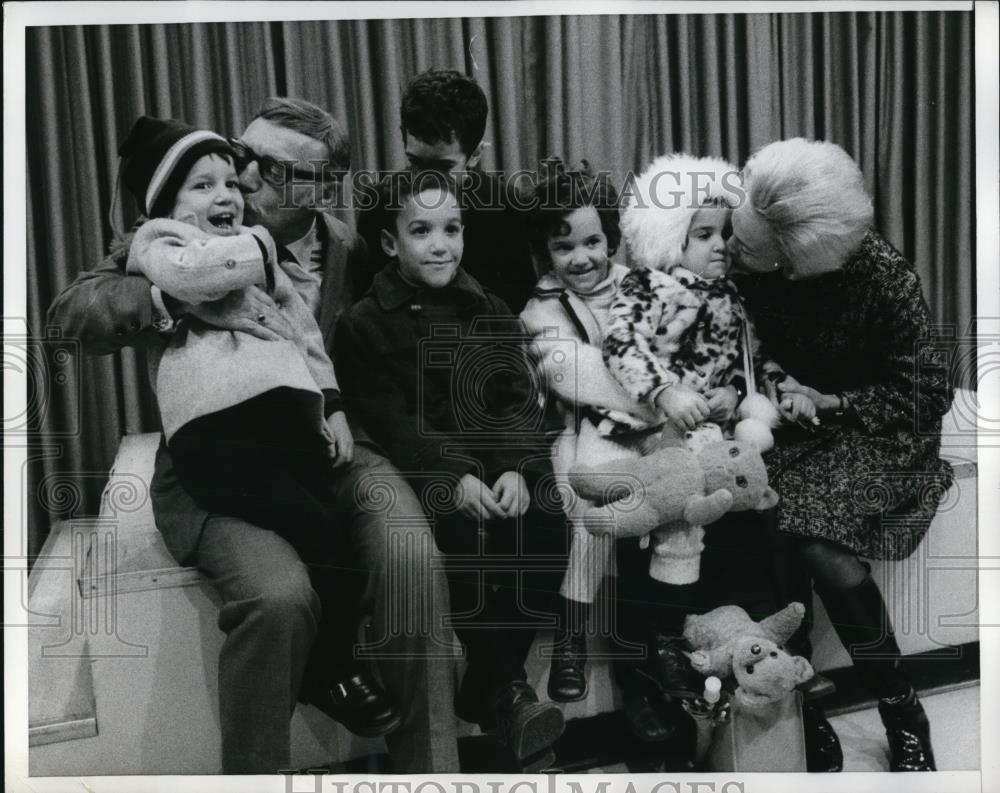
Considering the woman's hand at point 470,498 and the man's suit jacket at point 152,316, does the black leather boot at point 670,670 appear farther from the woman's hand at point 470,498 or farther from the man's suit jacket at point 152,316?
the man's suit jacket at point 152,316

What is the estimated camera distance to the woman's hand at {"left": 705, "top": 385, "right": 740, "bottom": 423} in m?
2.10

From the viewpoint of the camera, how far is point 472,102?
211cm

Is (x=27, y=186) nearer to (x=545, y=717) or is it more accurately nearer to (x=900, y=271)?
(x=545, y=717)

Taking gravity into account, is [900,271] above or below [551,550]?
above

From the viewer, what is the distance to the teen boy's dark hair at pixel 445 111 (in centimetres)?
211

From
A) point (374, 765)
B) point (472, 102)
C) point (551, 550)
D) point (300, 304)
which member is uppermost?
point (472, 102)

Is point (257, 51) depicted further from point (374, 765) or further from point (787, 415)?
point (374, 765)

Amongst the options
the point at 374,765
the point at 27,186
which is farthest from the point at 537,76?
the point at 374,765

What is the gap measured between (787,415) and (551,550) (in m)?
0.55

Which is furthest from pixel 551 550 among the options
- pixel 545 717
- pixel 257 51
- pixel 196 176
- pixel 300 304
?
pixel 257 51

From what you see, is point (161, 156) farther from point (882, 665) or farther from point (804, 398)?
point (882, 665)

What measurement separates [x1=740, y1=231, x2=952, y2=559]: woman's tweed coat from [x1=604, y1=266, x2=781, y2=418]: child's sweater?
55 millimetres

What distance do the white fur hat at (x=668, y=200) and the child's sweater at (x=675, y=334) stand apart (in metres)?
0.04

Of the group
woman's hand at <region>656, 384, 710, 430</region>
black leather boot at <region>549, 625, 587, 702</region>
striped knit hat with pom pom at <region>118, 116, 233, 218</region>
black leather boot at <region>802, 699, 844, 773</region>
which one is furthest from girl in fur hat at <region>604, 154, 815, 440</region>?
striped knit hat with pom pom at <region>118, 116, 233, 218</region>
